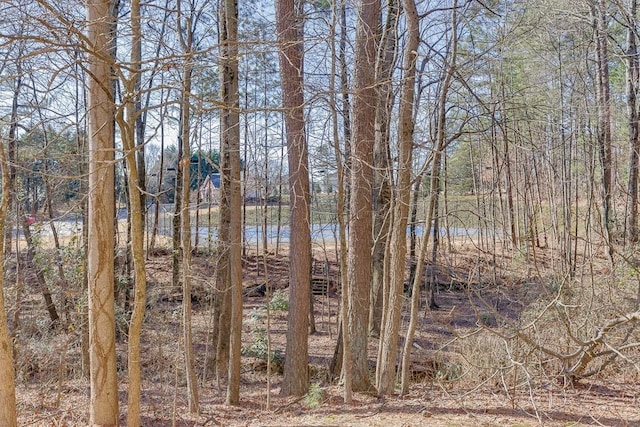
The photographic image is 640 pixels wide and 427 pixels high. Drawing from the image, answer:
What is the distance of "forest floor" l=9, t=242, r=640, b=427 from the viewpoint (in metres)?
5.17

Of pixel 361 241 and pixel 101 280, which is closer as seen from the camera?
pixel 101 280

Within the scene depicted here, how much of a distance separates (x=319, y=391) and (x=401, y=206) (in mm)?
2677

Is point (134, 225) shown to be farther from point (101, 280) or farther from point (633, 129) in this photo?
point (633, 129)

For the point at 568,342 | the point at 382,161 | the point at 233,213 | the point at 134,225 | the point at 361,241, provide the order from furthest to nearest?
the point at 382,161
the point at 233,213
the point at 361,241
the point at 568,342
the point at 134,225

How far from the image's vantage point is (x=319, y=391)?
6555mm

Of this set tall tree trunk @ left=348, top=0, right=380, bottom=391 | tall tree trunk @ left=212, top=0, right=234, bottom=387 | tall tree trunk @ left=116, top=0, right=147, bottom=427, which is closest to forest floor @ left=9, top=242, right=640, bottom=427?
tall tree trunk @ left=212, top=0, right=234, bottom=387

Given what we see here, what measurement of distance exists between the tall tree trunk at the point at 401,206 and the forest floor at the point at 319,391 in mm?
529

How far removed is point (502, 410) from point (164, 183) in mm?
16153

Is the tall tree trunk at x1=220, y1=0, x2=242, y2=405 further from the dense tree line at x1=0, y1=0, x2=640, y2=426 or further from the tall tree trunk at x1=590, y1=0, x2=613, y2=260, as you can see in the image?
the tall tree trunk at x1=590, y1=0, x2=613, y2=260

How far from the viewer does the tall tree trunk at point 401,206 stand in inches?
227

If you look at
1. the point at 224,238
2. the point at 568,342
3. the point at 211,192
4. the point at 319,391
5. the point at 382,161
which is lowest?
the point at 319,391

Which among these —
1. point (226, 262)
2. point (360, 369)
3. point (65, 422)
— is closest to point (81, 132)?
point (226, 262)

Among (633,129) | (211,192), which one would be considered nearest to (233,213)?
(211,192)

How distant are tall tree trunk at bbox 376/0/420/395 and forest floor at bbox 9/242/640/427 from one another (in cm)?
53
